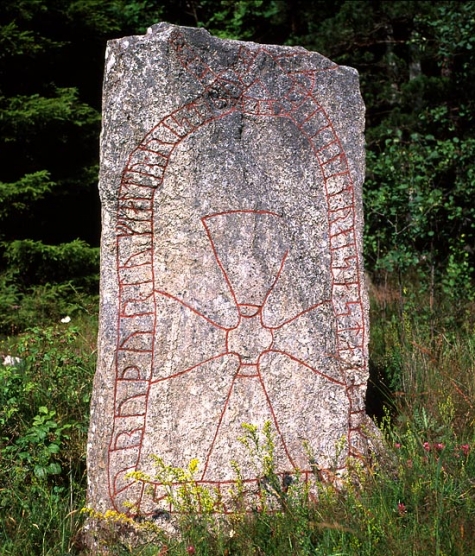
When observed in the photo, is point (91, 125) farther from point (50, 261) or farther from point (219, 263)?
point (219, 263)

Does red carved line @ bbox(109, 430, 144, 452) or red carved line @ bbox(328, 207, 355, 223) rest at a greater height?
red carved line @ bbox(328, 207, 355, 223)

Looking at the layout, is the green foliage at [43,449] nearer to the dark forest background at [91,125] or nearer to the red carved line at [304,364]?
the red carved line at [304,364]

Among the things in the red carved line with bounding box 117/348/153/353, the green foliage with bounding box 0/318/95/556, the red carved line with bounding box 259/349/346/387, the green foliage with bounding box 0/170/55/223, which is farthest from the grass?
the green foliage with bounding box 0/170/55/223

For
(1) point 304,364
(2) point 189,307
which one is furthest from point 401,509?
(2) point 189,307

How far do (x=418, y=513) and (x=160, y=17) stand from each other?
809 cm

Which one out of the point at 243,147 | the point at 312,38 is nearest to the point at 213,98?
the point at 243,147

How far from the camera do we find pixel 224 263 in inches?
108

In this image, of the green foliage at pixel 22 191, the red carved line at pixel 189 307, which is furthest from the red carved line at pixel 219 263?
the green foliage at pixel 22 191

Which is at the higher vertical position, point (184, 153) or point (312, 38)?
point (312, 38)

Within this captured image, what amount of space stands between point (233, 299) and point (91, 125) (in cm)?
440

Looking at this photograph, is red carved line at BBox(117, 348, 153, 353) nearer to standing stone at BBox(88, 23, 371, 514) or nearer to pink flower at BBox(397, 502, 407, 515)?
standing stone at BBox(88, 23, 371, 514)

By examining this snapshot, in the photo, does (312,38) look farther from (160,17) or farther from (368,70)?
(160,17)

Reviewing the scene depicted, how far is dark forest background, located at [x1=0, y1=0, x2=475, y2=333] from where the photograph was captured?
5.30 meters

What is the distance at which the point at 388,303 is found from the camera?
495cm
